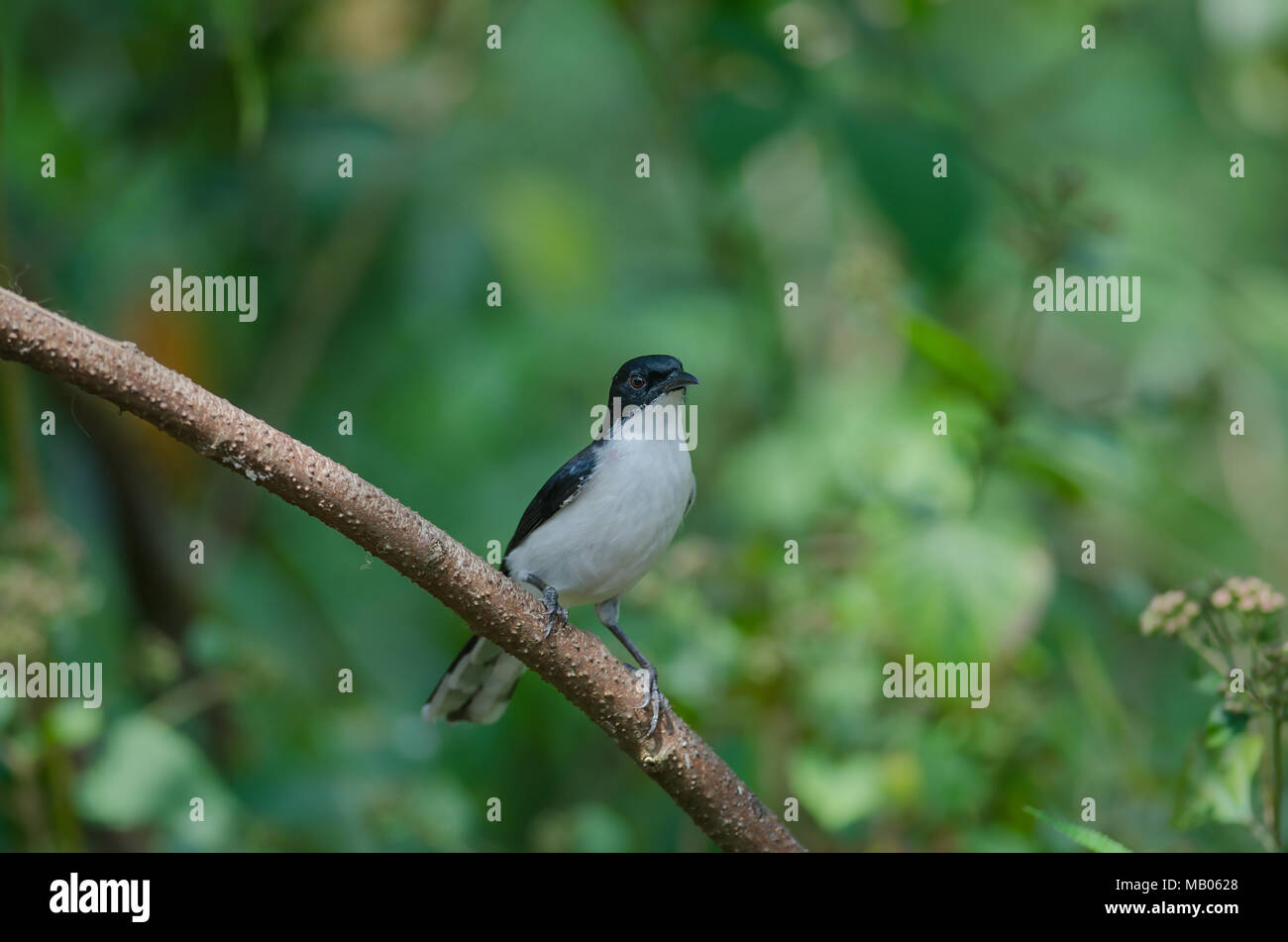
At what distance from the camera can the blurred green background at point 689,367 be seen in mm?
4496

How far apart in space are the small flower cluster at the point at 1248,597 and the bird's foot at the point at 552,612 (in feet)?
4.69

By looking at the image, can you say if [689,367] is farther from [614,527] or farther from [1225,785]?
[1225,785]

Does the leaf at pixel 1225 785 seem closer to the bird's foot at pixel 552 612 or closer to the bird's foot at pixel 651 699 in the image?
the bird's foot at pixel 651 699

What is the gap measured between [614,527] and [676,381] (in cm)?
45

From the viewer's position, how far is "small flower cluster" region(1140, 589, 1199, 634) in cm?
288

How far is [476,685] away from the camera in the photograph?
375cm

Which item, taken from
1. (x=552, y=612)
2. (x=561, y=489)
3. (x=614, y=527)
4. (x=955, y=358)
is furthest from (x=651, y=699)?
(x=955, y=358)

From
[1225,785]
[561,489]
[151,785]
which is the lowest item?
[1225,785]

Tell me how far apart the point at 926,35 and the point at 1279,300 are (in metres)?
2.08

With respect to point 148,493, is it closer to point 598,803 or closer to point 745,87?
point 598,803

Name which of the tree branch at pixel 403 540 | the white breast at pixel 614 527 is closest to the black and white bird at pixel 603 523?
the white breast at pixel 614 527

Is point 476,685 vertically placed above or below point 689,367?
below

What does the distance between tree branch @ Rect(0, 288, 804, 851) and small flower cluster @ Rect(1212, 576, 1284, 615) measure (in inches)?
43.7

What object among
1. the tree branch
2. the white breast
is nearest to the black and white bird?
the white breast
